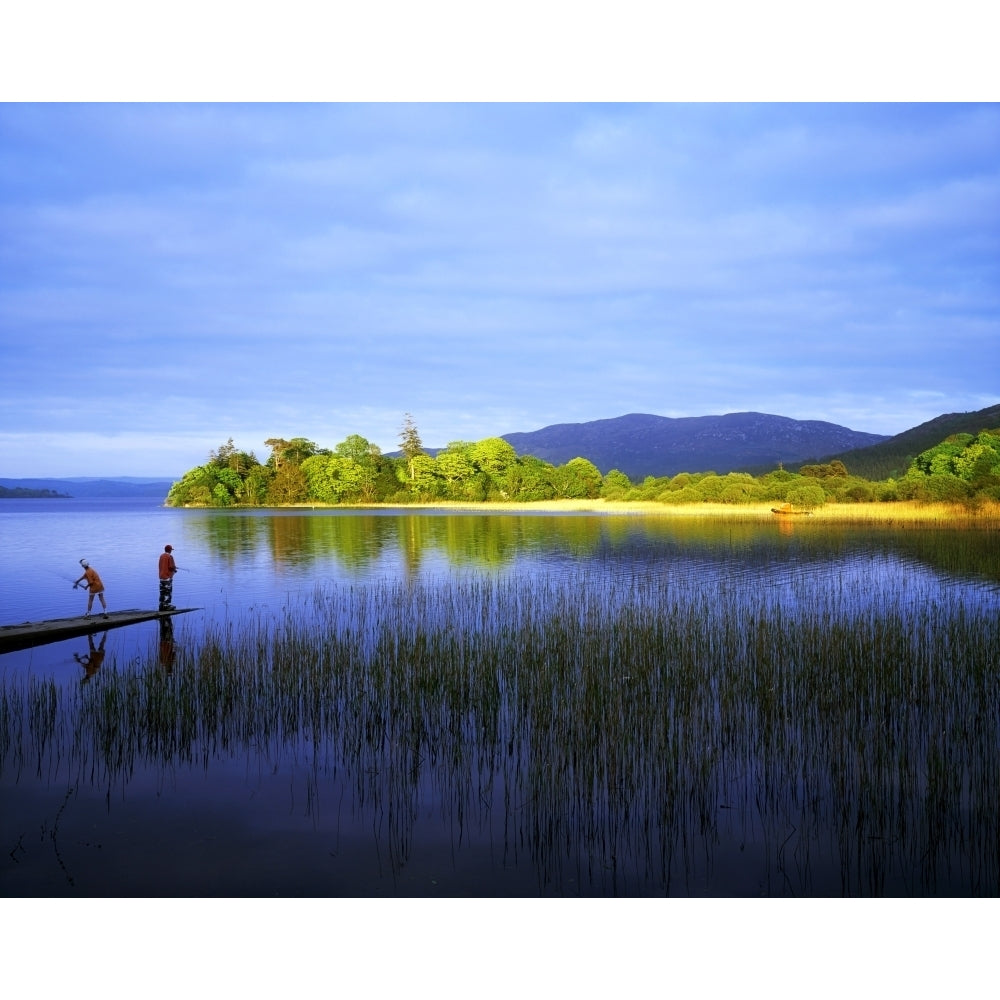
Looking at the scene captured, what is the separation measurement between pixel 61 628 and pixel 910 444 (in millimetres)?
141213

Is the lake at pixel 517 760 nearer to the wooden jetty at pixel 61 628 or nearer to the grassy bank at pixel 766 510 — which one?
the wooden jetty at pixel 61 628

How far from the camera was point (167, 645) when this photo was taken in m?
14.1

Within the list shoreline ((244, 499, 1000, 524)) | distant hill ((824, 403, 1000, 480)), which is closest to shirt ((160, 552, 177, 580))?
shoreline ((244, 499, 1000, 524))

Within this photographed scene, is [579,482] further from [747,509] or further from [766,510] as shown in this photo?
[766,510]

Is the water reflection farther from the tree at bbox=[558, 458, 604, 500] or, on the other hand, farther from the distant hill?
the distant hill

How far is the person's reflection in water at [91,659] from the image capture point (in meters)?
11.9

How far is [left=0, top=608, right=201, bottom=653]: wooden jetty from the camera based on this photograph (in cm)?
1386

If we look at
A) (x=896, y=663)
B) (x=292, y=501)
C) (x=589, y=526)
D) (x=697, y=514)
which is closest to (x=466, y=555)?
(x=589, y=526)

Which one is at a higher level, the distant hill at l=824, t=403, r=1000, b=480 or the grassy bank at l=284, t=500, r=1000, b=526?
the distant hill at l=824, t=403, r=1000, b=480

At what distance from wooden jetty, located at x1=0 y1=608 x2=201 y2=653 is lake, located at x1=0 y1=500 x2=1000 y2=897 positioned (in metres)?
0.59

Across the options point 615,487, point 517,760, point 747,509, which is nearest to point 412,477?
point 615,487

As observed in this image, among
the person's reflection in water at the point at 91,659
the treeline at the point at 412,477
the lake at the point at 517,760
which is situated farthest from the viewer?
the treeline at the point at 412,477

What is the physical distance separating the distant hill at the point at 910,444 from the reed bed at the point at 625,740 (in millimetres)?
107920

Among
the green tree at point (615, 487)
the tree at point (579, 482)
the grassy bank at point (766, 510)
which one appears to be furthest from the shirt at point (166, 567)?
the tree at point (579, 482)
